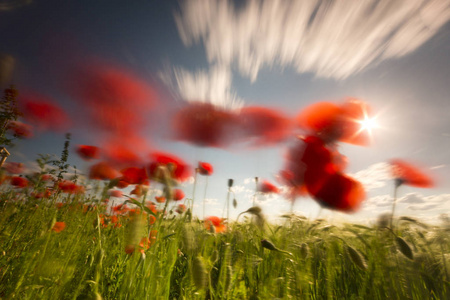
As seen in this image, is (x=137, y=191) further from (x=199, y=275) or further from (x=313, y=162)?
(x=313, y=162)

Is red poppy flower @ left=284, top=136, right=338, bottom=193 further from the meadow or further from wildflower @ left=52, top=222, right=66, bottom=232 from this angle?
wildflower @ left=52, top=222, right=66, bottom=232

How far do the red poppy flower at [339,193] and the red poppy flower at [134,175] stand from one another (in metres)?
1.46

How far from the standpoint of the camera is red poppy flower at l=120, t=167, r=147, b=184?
4.62ft

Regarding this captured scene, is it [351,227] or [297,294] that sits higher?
[351,227]

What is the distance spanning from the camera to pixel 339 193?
5.95 feet

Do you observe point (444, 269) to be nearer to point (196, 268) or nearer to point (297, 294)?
point (297, 294)

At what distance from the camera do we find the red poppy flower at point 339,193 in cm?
179

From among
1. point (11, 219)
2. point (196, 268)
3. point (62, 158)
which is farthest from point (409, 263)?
point (62, 158)

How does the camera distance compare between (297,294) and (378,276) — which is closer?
(297,294)

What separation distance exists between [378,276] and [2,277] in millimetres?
1965

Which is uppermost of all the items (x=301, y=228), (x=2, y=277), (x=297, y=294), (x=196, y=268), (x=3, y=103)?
(x=3, y=103)

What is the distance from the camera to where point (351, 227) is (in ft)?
4.85

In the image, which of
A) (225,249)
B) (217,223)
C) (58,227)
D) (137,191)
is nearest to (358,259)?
(225,249)

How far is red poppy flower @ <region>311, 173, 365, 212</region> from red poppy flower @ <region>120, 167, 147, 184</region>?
4.80ft
